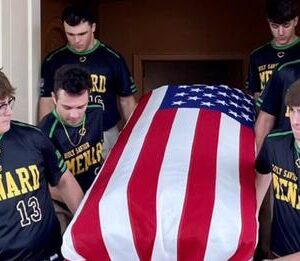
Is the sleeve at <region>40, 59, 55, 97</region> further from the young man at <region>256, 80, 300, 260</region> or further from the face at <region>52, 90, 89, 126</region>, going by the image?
the young man at <region>256, 80, 300, 260</region>

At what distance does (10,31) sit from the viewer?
231cm

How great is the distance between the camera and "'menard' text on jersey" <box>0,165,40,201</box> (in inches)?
71.9

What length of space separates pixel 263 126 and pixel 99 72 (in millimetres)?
657

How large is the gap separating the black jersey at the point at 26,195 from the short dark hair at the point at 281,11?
920 millimetres

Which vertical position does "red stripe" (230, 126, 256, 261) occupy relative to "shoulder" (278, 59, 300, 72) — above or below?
below

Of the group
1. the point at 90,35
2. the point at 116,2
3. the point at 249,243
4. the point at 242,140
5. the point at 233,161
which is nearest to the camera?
the point at 249,243

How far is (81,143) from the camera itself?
2.25m

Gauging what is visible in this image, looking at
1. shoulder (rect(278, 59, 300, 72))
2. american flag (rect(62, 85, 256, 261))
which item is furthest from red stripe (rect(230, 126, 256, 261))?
shoulder (rect(278, 59, 300, 72))

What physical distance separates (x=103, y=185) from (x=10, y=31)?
27.4 inches

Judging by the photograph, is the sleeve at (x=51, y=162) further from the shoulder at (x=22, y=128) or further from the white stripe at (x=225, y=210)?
the white stripe at (x=225, y=210)

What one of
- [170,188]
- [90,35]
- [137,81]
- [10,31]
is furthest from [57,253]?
[137,81]

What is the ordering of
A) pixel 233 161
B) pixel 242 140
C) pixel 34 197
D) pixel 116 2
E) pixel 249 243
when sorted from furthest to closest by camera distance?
pixel 116 2, pixel 242 140, pixel 233 161, pixel 34 197, pixel 249 243

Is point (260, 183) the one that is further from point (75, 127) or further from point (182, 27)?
point (182, 27)

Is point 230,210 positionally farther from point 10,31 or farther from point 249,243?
point 10,31
